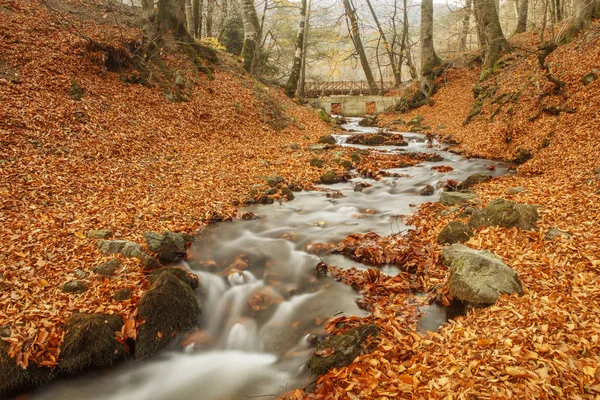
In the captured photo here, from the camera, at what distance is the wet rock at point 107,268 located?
194 inches

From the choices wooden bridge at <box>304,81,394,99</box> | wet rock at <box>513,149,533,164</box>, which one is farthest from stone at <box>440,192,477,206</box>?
wooden bridge at <box>304,81,394,99</box>

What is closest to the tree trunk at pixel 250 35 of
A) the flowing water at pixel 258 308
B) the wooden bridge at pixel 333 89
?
the flowing water at pixel 258 308

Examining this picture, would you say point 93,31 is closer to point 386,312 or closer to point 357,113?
point 386,312

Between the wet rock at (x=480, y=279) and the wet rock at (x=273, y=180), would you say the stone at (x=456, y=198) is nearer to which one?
the wet rock at (x=480, y=279)

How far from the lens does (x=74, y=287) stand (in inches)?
179

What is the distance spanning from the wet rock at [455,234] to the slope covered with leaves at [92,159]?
422 cm

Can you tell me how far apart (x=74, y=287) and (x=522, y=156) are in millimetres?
10808

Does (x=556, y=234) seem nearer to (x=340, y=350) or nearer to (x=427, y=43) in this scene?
(x=340, y=350)

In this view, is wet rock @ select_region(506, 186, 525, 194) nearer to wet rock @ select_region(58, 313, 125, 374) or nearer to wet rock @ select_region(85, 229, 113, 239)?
wet rock @ select_region(58, 313, 125, 374)

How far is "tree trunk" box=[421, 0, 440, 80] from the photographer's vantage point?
19172mm

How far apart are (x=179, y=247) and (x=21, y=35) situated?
9178 mm

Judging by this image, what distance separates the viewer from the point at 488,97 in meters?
14.5

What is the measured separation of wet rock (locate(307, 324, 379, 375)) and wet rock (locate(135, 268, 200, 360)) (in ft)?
5.84

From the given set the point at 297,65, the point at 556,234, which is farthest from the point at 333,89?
the point at 556,234
